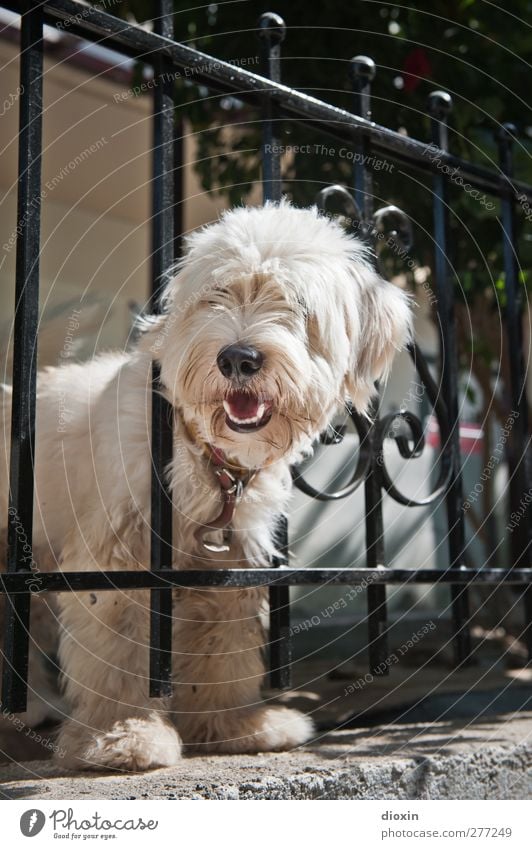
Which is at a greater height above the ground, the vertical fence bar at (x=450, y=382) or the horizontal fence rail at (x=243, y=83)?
the horizontal fence rail at (x=243, y=83)

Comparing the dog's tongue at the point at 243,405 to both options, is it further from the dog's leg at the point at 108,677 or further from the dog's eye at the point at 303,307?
the dog's leg at the point at 108,677

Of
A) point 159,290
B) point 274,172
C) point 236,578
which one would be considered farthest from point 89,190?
point 236,578

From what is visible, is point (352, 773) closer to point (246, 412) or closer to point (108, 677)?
point (108, 677)

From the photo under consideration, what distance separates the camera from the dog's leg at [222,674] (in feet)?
8.60

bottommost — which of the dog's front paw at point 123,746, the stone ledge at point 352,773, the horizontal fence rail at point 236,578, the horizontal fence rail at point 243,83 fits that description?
the stone ledge at point 352,773

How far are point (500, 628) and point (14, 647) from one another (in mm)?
3699

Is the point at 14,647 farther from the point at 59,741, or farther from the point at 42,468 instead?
the point at 42,468

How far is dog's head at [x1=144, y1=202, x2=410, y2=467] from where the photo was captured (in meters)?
2.20

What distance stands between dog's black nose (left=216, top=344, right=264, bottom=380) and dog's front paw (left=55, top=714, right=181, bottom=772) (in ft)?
3.19

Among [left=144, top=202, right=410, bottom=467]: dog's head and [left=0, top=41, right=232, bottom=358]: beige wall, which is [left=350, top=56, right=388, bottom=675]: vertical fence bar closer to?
[left=144, top=202, right=410, bottom=467]: dog's head

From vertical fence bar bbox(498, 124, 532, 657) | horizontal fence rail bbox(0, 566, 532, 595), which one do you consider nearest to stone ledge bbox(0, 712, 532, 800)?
horizontal fence rail bbox(0, 566, 532, 595)

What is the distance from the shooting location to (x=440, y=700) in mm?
3102

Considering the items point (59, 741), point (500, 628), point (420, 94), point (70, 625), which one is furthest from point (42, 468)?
point (500, 628)

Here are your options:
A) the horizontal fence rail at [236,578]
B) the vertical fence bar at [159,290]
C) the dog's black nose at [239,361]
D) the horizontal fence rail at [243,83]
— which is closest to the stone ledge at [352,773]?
the vertical fence bar at [159,290]
